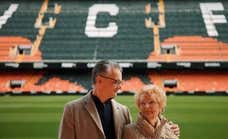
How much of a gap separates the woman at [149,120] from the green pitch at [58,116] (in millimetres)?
5935

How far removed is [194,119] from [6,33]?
14.4 metres

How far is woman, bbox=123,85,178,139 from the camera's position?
132 inches

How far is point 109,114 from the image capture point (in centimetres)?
341

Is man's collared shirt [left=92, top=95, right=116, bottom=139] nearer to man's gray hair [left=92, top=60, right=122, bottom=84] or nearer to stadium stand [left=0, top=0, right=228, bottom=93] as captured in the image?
man's gray hair [left=92, top=60, right=122, bottom=84]

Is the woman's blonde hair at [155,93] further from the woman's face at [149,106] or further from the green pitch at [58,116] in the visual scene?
the green pitch at [58,116]

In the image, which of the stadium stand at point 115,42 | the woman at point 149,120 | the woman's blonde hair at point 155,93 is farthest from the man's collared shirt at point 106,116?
the stadium stand at point 115,42

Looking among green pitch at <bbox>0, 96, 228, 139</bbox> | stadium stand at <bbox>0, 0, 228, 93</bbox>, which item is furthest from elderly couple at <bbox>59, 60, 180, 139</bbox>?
stadium stand at <bbox>0, 0, 228, 93</bbox>

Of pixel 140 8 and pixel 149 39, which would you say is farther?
pixel 140 8

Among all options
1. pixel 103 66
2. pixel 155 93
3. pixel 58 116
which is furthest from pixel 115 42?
pixel 103 66

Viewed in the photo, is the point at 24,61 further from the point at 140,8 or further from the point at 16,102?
the point at 140,8

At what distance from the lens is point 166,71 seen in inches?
805

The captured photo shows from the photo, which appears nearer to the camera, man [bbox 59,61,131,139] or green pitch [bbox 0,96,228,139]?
man [bbox 59,61,131,139]

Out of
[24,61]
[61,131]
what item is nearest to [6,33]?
[24,61]

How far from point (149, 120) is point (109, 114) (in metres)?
0.31
